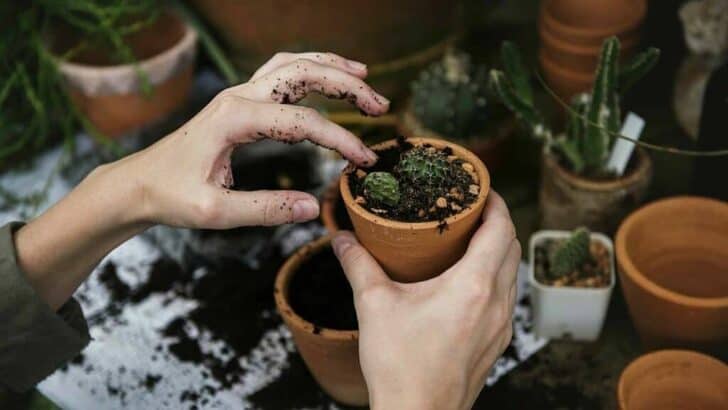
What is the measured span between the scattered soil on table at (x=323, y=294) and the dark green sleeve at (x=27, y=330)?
0.35 metres

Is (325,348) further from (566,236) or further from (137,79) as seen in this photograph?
(137,79)

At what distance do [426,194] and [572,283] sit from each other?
475mm

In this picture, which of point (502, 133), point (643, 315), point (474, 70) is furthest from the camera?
point (474, 70)

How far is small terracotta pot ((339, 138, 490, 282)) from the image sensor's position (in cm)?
98

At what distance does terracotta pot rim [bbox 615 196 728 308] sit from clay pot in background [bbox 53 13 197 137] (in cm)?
108

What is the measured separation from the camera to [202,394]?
136cm

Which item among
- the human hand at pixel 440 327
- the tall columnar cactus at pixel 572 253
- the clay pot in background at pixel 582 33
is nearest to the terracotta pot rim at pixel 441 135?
the clay pot in background at pixel 582 33

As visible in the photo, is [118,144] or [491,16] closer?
[118,144]

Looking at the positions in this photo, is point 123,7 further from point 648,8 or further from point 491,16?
point 648,8

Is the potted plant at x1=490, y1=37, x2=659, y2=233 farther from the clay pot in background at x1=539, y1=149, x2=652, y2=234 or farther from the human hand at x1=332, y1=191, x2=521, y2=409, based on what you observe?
the human hand at x1=332, y1=191, x2=521, y2=409

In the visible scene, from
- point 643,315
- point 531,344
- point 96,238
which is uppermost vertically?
point 96,238

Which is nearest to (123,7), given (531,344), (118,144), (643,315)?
(118,144)

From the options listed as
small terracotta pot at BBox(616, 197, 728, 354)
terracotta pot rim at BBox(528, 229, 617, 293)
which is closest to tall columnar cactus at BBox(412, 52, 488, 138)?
terracotta pot rim at BBox(528, 229, 617, 293)

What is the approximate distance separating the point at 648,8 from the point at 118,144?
51.1 inches
